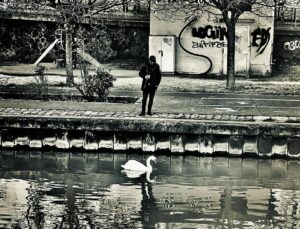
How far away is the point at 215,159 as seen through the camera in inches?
829

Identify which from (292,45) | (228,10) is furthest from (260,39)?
(228,10)

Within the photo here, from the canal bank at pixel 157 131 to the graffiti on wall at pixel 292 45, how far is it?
10.1 m

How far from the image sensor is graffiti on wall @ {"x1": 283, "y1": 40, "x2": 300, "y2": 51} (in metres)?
31.8

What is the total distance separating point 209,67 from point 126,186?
45.7 feet

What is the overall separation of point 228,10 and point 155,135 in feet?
25.0

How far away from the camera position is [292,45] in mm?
31891

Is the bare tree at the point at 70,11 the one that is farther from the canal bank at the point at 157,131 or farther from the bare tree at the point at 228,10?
the canal bank at the point at 157,131

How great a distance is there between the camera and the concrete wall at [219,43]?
3116 cm

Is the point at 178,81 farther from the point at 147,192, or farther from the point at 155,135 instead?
the point at 147,192

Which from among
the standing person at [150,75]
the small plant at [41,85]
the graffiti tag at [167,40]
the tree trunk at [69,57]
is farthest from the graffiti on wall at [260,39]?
the standing person at [150,75]

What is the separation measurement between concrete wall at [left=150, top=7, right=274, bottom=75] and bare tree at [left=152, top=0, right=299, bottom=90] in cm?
36

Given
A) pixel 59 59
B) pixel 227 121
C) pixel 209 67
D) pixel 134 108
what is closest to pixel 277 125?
pixel 227 121

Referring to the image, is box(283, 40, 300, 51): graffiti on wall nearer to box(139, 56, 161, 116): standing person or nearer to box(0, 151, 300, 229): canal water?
box(0, 151, 300, 229): canal water

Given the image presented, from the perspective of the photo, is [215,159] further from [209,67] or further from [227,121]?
[209,67]
